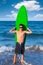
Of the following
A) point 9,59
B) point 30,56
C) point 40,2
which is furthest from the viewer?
point 40,2

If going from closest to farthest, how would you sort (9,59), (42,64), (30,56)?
(42,64), (9,59), (30,56)

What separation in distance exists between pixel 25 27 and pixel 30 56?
1.09 m

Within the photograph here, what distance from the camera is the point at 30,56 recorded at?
7242mm

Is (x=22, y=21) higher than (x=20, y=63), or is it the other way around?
(x=22, y=21)

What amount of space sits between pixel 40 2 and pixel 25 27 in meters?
12.0

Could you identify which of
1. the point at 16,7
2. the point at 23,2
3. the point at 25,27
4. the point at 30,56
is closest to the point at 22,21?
the point at 25,27

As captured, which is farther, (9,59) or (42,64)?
(9,59)

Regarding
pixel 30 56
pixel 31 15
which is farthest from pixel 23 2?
pixel 30 56

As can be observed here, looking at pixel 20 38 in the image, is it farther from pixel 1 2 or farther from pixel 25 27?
pixel 1 2

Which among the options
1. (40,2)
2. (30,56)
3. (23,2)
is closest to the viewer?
(30,56)

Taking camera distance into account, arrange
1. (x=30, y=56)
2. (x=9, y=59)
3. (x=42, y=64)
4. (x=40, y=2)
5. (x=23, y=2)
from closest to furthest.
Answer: (x=42, y=64)
(x=9, y=59)
(x=30, y=56)
(x=23, y=2)
(x=40, y=2)

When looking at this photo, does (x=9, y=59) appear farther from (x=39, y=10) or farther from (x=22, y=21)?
(x=39, y=10)

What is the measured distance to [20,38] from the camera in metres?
6.25

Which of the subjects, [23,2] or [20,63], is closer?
[20,63]
